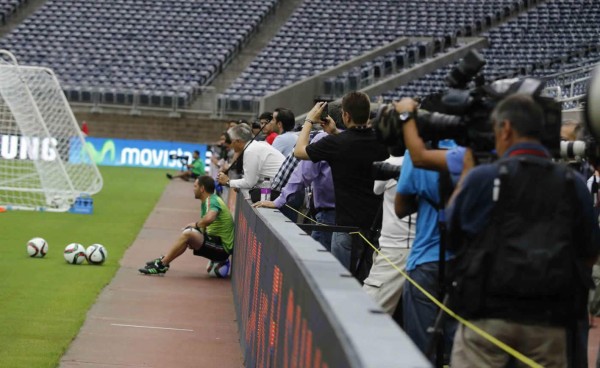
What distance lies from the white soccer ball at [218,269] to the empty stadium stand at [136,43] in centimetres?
2816

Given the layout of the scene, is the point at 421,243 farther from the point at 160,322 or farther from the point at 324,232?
the point at 160,322

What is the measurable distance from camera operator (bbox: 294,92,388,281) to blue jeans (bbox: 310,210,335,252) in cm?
63

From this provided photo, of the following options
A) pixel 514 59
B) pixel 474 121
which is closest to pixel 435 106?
pixel 474 121

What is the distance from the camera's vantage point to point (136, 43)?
159 feet

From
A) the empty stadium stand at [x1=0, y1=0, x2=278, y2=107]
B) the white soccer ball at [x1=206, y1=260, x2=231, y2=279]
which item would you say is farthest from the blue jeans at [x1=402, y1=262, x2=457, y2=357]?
the empty stadium stand at [x1=0, y1=0, x2=278, y2=107]

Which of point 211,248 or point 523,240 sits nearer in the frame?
point 523,240

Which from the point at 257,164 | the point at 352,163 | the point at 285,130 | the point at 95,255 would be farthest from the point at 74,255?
the point at 352,163

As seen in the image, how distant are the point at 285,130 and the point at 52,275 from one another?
132 inches

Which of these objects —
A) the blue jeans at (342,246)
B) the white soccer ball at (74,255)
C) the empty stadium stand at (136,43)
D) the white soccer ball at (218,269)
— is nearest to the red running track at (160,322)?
the white soccer ball at (218,269)

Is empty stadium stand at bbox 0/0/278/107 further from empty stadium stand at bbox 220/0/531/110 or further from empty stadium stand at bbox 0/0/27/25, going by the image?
empty stadium stand at bbox 220/0/531/110

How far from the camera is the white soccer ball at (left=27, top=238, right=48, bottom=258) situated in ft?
54.2

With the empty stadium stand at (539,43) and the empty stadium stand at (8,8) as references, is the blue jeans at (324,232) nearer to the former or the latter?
the empty stadium stand at (539,43)

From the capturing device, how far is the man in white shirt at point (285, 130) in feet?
44.7

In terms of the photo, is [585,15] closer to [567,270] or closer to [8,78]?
[8,78]
